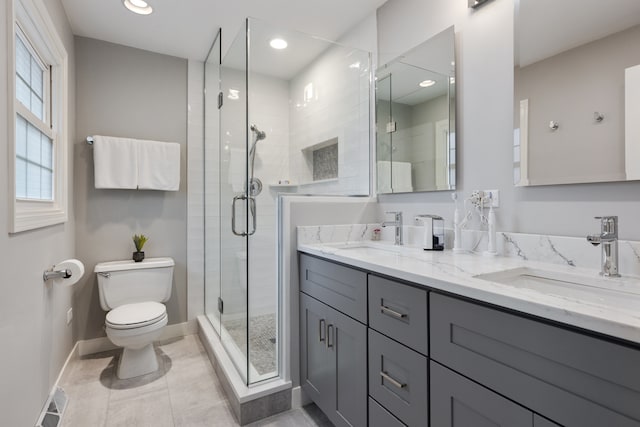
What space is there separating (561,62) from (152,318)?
251 centimetres

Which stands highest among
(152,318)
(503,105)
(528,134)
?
(503,105)

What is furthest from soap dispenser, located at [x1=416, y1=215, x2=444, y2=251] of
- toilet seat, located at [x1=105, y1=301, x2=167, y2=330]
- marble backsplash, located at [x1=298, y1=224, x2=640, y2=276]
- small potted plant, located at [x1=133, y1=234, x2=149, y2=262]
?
small potted plant, located at [x1=133, y1=234, x2=149, y2=262]

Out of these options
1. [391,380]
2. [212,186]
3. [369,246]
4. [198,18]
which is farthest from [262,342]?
[198,18]

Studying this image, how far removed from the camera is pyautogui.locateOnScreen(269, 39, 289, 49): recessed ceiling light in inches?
83.2

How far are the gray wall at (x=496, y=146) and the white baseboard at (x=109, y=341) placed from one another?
2.20 m

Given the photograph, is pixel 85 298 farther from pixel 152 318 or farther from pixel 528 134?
pixel 528 134

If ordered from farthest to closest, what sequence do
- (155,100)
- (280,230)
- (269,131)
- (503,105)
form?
1. (155,100)
2. (269,131)
3. (280,230)
4. (503,105)

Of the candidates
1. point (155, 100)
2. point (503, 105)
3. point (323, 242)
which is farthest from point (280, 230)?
point (155, 100)

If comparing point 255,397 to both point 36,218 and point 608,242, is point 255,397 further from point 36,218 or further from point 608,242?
point 608,242

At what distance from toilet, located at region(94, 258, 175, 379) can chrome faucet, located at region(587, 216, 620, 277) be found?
2.30 metres

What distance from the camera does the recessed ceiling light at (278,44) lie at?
83.2 inches

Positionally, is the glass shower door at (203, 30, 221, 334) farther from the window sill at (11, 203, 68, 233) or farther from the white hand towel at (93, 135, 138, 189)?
the window sill at (11, 203, 68, 233)

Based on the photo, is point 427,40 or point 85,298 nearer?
point 427,40

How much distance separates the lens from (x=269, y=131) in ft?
7.38
